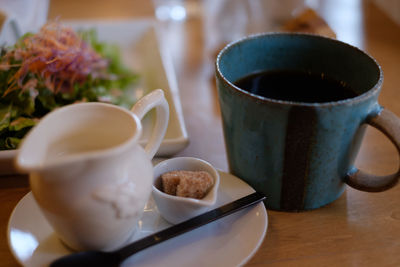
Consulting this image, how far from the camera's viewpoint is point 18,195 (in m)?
0.61

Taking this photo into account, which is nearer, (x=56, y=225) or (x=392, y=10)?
(x=56, y=225)

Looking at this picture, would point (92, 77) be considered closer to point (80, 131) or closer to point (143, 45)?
point (143, 45)

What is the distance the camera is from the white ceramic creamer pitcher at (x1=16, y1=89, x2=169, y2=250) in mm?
380

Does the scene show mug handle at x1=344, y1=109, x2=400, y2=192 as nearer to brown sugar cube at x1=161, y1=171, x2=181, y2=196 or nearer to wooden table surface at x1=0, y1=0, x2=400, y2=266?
wooden table surface at x1=0, y1=0, x2=400, y2=266

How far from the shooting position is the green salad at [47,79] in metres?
0.73

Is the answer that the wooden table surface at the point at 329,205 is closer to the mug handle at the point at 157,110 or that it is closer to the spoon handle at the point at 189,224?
the spoon handle at the point at 189,224

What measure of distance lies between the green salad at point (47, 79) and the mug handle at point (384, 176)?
48 centimetres

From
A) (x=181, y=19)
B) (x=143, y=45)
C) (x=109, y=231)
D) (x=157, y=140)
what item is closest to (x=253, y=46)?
(x=157, y=140)

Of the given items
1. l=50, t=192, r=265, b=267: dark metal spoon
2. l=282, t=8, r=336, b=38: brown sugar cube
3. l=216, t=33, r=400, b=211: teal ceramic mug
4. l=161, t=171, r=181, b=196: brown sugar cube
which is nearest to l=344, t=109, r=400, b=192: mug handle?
l=216, t=33, r=400, b=211: teal ceramic mug

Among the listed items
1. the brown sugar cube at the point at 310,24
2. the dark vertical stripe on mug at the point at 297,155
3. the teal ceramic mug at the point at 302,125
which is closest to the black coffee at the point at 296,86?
the teal ceramic mug at the point at 302,125

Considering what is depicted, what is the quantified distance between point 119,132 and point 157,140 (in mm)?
87

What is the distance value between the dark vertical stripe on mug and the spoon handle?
4 centimetres

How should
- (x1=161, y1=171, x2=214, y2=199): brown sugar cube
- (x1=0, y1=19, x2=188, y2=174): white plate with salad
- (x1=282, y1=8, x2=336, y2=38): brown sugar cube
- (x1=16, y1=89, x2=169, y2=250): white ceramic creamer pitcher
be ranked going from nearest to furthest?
(x1=16, y1=89, x2=169, y2=250): white ceramic creamer pitcher → (x1=161, y1=171, x2=214, y2=199): brown sugar cube → (x1=0, y1=19, x2=188, y2=174): white plate with salad → (x1=282, y1=8, x2=336, y2=38): brown sugar cube

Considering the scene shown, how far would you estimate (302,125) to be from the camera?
0.46 m
